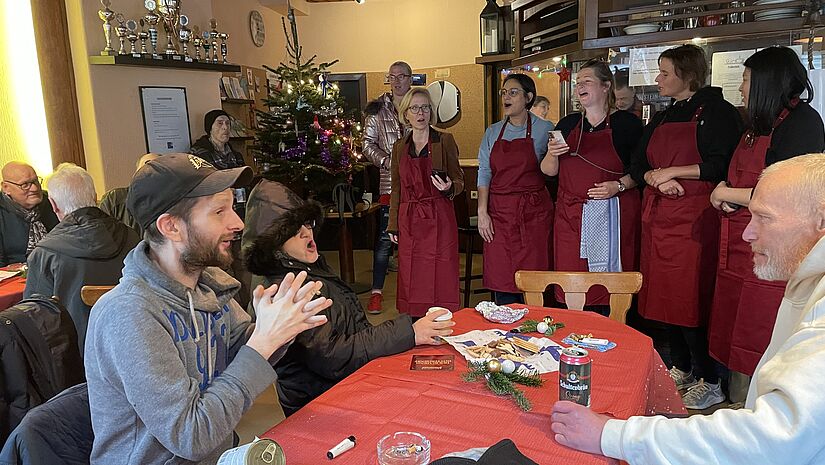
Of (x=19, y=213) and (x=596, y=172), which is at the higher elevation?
(x=596, y=172)

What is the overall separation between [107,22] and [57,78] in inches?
21.2

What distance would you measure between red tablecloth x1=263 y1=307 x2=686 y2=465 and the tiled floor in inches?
60.5

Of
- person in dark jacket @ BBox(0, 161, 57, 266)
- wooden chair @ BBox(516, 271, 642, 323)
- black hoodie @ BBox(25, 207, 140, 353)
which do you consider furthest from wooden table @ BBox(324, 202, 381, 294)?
wooden chair @ BBox(516, 271, 642, 323)

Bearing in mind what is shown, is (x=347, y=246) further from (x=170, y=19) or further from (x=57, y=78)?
(x=57, y=78)

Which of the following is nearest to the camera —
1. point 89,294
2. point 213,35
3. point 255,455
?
point 255,455

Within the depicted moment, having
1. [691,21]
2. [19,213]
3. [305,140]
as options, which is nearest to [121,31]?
[19,213]

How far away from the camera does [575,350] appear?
56.0 inches

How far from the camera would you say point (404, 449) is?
124 centimetres

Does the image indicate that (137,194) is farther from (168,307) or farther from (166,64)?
(166,64)

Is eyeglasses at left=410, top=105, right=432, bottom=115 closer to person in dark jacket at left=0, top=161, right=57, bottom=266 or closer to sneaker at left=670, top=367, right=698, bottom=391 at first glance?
sneaker at left=670, top=367, right=698, bottom=391

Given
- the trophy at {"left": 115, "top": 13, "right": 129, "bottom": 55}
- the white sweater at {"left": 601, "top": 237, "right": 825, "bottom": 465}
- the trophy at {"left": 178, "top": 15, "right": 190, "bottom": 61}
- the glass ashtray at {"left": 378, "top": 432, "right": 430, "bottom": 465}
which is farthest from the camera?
the trophy at {"left": 178, "top": 15, "right": 190, "bottom": 61}

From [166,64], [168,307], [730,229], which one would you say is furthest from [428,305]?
[166,64]

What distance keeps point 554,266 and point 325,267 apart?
6.14 ft

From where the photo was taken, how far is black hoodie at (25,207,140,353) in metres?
2.66
